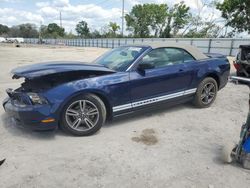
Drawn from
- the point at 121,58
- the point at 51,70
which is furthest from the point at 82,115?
the point at 121,58

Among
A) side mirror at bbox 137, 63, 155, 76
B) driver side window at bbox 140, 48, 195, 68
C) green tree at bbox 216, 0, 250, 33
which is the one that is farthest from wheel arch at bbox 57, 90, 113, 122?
green tree at bbox 216, 0, 250, 33

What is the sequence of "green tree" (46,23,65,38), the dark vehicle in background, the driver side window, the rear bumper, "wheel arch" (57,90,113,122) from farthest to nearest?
"green tree" (46,23,65,38) < the dark vehicle in background < the driver side window < "wheel arch" (57,90,113,122) < the rear bumper

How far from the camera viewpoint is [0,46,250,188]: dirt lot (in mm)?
3070

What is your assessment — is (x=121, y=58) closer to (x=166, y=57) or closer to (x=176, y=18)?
(x=166, y=57)

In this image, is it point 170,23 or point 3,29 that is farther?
point 3,29

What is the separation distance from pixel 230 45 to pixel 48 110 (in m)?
21.9

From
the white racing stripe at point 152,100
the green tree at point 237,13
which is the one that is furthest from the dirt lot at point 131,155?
the green tree at point 237,13

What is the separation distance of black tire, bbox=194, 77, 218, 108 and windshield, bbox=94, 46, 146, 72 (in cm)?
158

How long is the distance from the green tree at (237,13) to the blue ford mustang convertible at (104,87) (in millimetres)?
24242

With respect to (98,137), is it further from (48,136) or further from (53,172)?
(53,172)

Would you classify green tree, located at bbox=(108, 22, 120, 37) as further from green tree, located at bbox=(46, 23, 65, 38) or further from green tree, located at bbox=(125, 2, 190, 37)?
green tree, located at bbox=(46, 23, 65, 38)

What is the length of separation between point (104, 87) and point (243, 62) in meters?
5.40

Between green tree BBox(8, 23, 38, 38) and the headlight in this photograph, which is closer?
the headlight

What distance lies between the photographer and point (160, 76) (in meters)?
4.90
